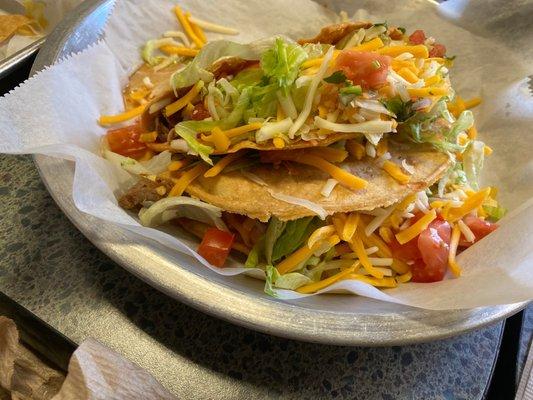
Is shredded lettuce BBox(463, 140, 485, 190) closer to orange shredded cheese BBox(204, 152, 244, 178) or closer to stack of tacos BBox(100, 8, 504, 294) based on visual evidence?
stack of tacos BBox(100, 8, 504, 294)

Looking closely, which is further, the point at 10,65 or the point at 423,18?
the point at 423,18

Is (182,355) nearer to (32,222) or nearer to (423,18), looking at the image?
(32,222)

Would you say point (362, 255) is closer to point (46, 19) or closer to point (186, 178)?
point (186, 178)

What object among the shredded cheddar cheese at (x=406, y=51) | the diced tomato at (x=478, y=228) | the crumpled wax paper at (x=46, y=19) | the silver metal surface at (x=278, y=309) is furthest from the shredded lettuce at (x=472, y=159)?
the crumpled wax paper at (x=46, y=19)

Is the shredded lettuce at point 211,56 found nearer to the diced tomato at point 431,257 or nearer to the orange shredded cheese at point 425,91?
the orange shredded cheese at point 425,91

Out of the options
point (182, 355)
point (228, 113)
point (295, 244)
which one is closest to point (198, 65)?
point (228, 113)
